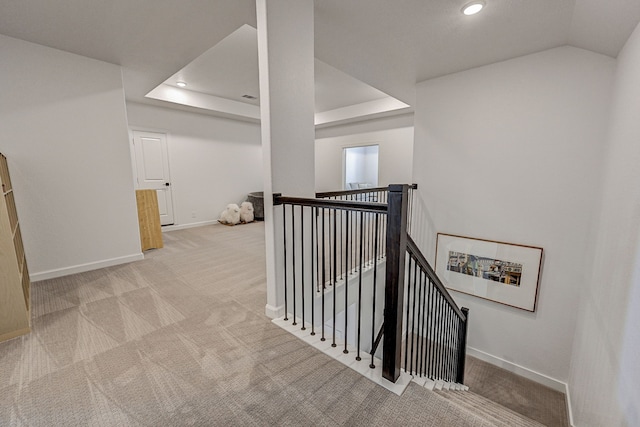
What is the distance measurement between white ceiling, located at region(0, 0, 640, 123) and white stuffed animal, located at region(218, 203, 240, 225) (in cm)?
323

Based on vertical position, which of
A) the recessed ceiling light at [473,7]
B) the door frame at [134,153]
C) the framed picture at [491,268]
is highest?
the recessed ceiling light at [473,7]

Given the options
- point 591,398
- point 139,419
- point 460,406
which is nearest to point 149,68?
point 139,419

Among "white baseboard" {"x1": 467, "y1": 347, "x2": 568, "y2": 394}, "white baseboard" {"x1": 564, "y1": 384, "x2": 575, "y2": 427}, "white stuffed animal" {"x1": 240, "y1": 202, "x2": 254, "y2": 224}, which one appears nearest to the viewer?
"white baseboard" {"x1": 564, "y1": 384, "x2": 575, "y2": 427}

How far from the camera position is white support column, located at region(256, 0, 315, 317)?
1.74 metres

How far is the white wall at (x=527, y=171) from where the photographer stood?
2.53 metres

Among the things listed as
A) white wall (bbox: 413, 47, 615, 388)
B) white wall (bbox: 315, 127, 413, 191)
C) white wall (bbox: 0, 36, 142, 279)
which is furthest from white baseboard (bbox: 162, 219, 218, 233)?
white wall (bbox: 413, 47, 615, 388)

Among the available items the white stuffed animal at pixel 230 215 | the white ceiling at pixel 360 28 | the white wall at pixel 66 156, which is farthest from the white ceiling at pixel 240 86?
the white stuffed animal at pixel 230 215

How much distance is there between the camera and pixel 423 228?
3.73m

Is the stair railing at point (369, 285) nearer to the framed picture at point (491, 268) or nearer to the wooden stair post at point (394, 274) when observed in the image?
the wooden stair post at point (394, 274)

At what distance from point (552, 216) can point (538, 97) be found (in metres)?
1.31

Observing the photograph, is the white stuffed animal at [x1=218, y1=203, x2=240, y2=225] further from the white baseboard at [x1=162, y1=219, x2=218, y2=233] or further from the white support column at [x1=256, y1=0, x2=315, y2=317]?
the white support column at [x1=256, y1=0, x2=315, y2=317]

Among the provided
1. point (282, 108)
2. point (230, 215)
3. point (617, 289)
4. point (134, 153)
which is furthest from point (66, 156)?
point (617, 289)

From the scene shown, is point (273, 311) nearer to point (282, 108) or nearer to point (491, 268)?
point (282, 108)

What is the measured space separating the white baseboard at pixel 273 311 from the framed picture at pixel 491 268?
2563 millimetres
